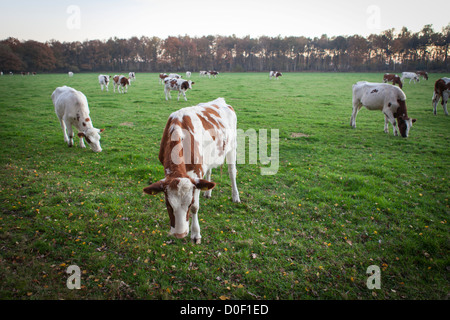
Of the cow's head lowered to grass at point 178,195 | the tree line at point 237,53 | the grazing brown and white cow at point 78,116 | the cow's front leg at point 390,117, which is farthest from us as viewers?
the tree line at point 237,53

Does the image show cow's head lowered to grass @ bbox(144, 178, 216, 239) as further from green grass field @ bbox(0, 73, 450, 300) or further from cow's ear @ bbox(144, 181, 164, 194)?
green grass field @ bbox(0, 73, 450, 300)

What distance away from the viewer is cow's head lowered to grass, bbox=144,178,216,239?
3.53 m

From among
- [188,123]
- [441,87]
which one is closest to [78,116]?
[188,123]

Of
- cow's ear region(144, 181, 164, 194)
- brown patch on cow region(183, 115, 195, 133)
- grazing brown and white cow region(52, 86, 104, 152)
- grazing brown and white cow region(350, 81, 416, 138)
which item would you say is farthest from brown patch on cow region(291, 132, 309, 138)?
cow's ear region(144, 181, 164, 194)

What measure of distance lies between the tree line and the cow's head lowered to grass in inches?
3789

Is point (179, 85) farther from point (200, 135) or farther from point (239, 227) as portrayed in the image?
point (239, 227)

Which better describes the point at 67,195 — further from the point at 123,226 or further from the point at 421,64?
the point at 421,64

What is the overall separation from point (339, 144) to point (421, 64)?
291 feet

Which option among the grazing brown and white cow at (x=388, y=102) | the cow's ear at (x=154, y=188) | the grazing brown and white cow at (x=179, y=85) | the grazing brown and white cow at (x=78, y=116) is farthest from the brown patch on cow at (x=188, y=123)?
the grazing brown and white cow at (x=179, y=85)

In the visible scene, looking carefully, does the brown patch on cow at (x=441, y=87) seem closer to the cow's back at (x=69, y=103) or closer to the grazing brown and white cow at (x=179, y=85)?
the grazing brown and white cow at (x=179, y=85)

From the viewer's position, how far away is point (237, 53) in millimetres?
107562

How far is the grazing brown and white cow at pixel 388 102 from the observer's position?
1141cm

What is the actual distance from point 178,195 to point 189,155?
2.75ft
